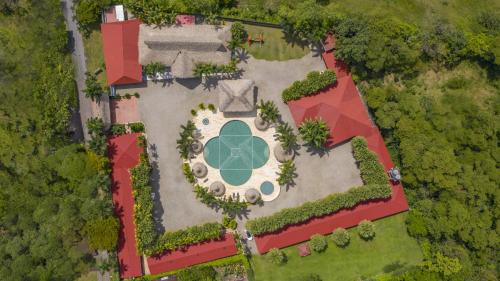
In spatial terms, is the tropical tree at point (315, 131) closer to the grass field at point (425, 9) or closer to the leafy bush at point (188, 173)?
the leafy bush at point (188, 173)

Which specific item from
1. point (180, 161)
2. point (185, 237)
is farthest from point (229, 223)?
point (180, 161)

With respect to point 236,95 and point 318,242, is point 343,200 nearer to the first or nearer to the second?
point 318,242

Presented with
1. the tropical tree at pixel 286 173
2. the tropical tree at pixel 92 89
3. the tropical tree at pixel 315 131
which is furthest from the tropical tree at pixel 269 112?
the tropical tree at pixel 92 89

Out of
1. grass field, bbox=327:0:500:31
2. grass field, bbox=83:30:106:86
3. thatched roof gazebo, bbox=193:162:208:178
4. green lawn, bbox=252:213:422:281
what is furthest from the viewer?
grass field, bbox=327:0:500:31

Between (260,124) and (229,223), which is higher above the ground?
(260,124)

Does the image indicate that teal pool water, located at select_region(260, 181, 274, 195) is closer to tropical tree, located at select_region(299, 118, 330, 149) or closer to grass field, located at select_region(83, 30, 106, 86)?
tropical tree, located at select_region(299, 118, 330, 149)

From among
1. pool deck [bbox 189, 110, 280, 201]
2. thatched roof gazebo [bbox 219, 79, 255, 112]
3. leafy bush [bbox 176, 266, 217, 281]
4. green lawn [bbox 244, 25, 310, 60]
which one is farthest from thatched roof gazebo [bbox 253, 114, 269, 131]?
leafy bush [bbox 176, 266, 217, 281]
